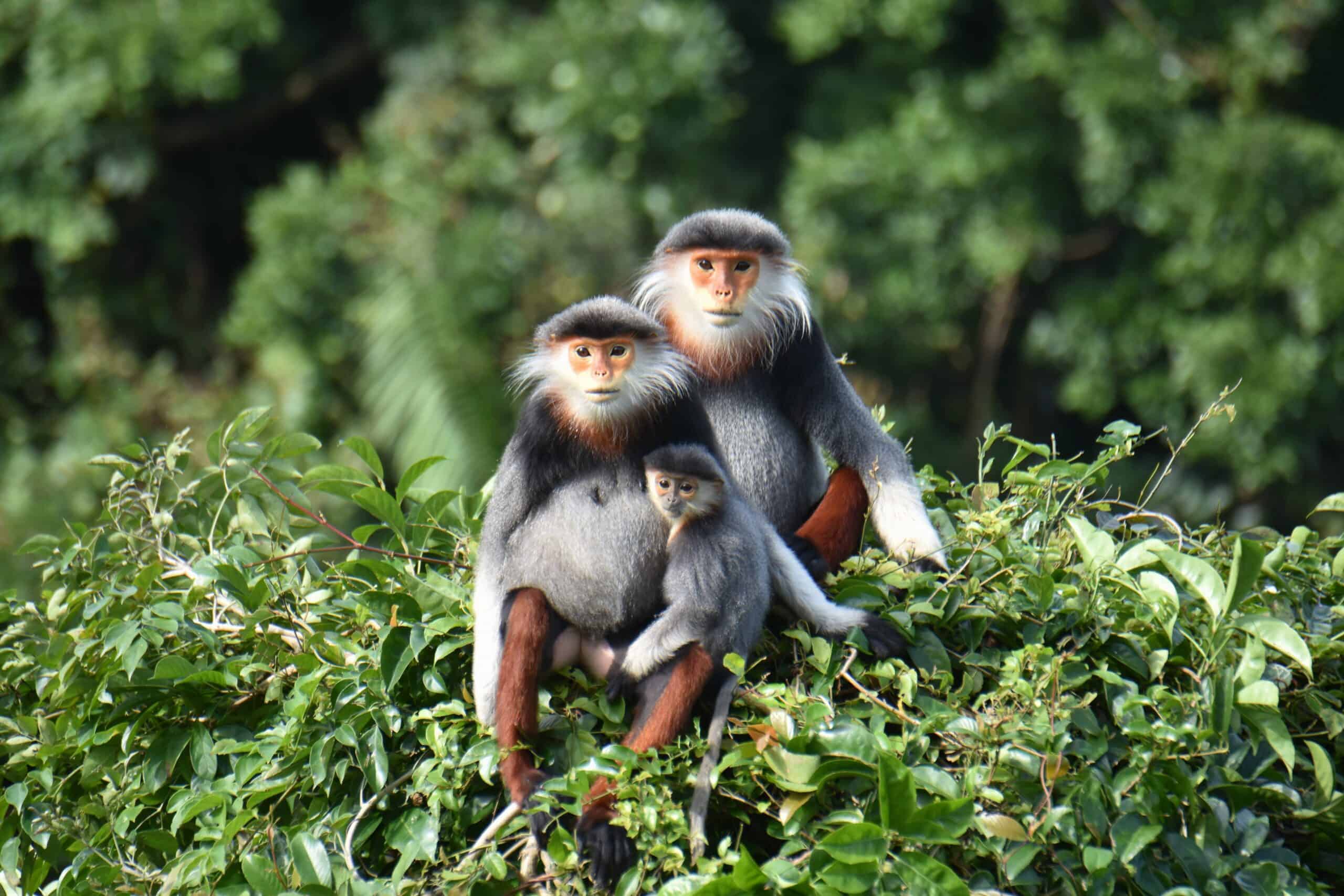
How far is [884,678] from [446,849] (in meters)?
0.86

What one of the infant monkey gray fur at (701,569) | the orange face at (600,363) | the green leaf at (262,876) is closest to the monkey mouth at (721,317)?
the orange face at (600,363)

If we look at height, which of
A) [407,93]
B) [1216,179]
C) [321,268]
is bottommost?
[1216,179]

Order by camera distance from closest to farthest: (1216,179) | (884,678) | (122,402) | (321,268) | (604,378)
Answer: (884,678) < (604,378) < (1216,179) < (321,268) < (122,402)

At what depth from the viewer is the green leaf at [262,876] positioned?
2.49 metres

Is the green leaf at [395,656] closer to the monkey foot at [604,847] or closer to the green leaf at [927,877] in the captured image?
the monkey foot at [604,847]

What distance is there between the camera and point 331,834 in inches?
105

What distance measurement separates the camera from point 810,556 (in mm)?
3230

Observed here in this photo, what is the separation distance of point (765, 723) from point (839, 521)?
0.87 metres

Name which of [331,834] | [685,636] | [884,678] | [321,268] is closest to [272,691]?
[331,834]

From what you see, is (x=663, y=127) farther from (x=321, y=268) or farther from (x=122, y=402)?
(x=122, y=402)

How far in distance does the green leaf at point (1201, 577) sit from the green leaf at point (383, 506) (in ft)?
5.23

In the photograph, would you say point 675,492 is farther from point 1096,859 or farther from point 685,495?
point 1096,859

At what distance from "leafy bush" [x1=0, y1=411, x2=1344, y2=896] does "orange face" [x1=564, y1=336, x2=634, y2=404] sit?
1.72 ft

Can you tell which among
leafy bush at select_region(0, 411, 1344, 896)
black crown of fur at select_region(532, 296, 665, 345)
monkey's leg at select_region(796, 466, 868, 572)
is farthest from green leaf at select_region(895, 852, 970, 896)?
black crown of fur at select_region(532, 296, 665, 345)
